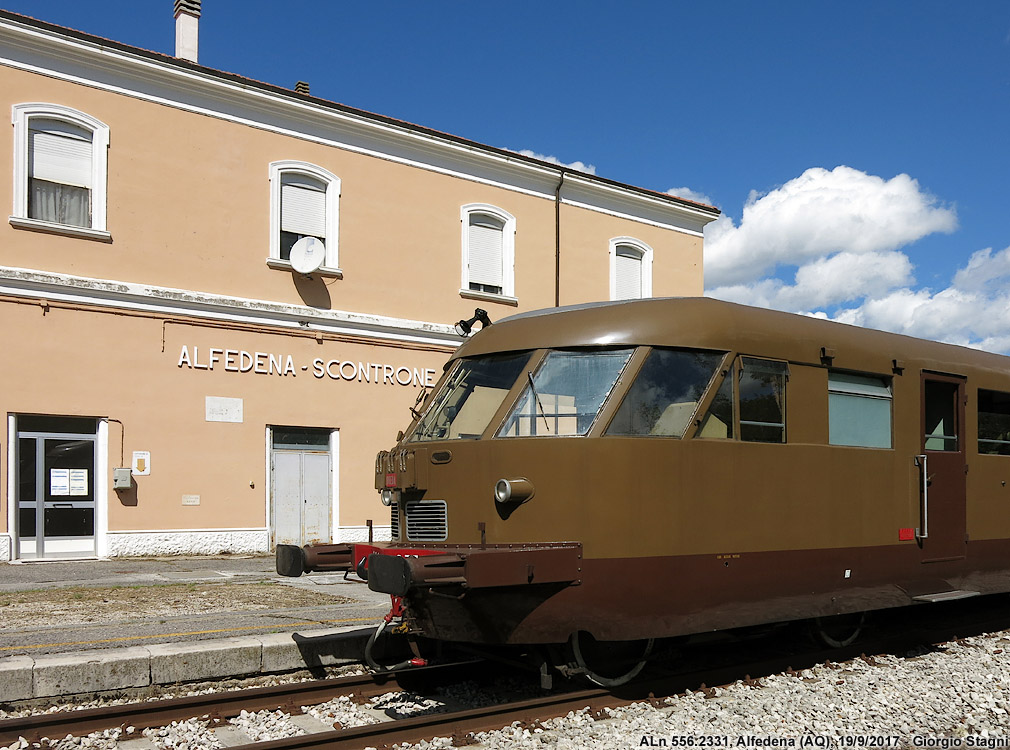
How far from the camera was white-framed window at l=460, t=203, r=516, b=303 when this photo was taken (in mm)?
20000

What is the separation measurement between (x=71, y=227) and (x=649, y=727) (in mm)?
12587

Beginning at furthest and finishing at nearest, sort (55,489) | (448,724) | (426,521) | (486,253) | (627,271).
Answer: (627,271) → (486,253) → (55,489) → (426,521) → (448,724)

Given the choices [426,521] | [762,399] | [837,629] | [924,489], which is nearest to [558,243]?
A: [924,489]

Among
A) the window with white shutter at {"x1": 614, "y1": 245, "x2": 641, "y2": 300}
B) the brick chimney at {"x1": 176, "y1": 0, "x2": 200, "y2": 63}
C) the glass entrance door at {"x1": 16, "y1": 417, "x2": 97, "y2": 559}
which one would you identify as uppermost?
the brick chimney at {"x1": 176, "y1": 0, "x2": 200, "y2": 63}

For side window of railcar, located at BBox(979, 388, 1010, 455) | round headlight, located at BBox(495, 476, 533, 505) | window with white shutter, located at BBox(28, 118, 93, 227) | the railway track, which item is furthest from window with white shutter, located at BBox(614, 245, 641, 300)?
round headlight, located at BBox(495, 476, 533, 505)

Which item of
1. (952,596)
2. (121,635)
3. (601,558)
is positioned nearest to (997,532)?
(952,596)

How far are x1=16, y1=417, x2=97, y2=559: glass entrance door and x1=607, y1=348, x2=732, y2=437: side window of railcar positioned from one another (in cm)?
1111

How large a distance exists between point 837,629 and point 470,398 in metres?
4.14

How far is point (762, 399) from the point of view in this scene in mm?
7750

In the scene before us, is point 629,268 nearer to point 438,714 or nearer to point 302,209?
point 302,209

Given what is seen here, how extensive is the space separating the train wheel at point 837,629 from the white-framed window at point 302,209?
38.2 ft

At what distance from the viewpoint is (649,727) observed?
6430 mm

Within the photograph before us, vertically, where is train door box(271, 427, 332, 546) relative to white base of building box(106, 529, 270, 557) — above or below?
above

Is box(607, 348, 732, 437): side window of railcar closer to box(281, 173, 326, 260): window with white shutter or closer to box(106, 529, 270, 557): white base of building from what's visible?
box(106, 529, 270, 557): white base of building
